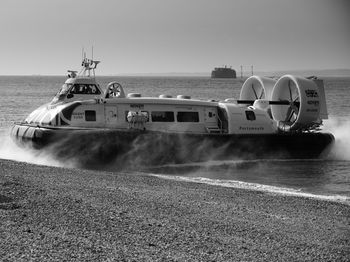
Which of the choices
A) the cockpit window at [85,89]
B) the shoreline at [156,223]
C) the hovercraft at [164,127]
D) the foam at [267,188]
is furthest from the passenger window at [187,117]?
the shoreline at [156,223]

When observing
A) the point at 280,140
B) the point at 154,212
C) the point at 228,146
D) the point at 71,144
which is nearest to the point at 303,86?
the point at 280,140

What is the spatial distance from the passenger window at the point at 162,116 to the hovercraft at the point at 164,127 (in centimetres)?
3

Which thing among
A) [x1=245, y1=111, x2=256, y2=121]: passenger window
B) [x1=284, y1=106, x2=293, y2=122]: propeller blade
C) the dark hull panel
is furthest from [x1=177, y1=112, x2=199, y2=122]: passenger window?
[x1=284, y1=106, x2=293, y2=122]: propeller blade

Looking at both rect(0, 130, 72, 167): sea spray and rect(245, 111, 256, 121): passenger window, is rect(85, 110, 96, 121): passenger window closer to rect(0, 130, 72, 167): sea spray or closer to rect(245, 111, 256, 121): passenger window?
rect(0, 130, 72, 167): sea spray

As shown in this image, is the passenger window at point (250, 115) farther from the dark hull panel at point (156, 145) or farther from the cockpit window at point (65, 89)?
the cockpit window at point (65, 89)

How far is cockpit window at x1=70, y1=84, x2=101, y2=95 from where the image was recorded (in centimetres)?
1684

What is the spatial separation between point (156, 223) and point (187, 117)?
994 centimetres

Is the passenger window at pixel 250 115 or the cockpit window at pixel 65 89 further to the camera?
the passenger window at pixel 250 115

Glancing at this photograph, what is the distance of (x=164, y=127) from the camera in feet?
54.4

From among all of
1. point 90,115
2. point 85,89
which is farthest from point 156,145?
point 85,89

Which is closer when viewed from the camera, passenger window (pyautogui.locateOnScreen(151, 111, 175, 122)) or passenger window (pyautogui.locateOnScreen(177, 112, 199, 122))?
passenger window (pyautogui.locateOnScreen(151, 111, 175, 122))

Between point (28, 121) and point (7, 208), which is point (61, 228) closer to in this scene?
point (7, 208)

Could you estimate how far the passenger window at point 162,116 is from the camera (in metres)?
16.6

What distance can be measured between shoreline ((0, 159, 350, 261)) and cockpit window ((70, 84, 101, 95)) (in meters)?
6.27
